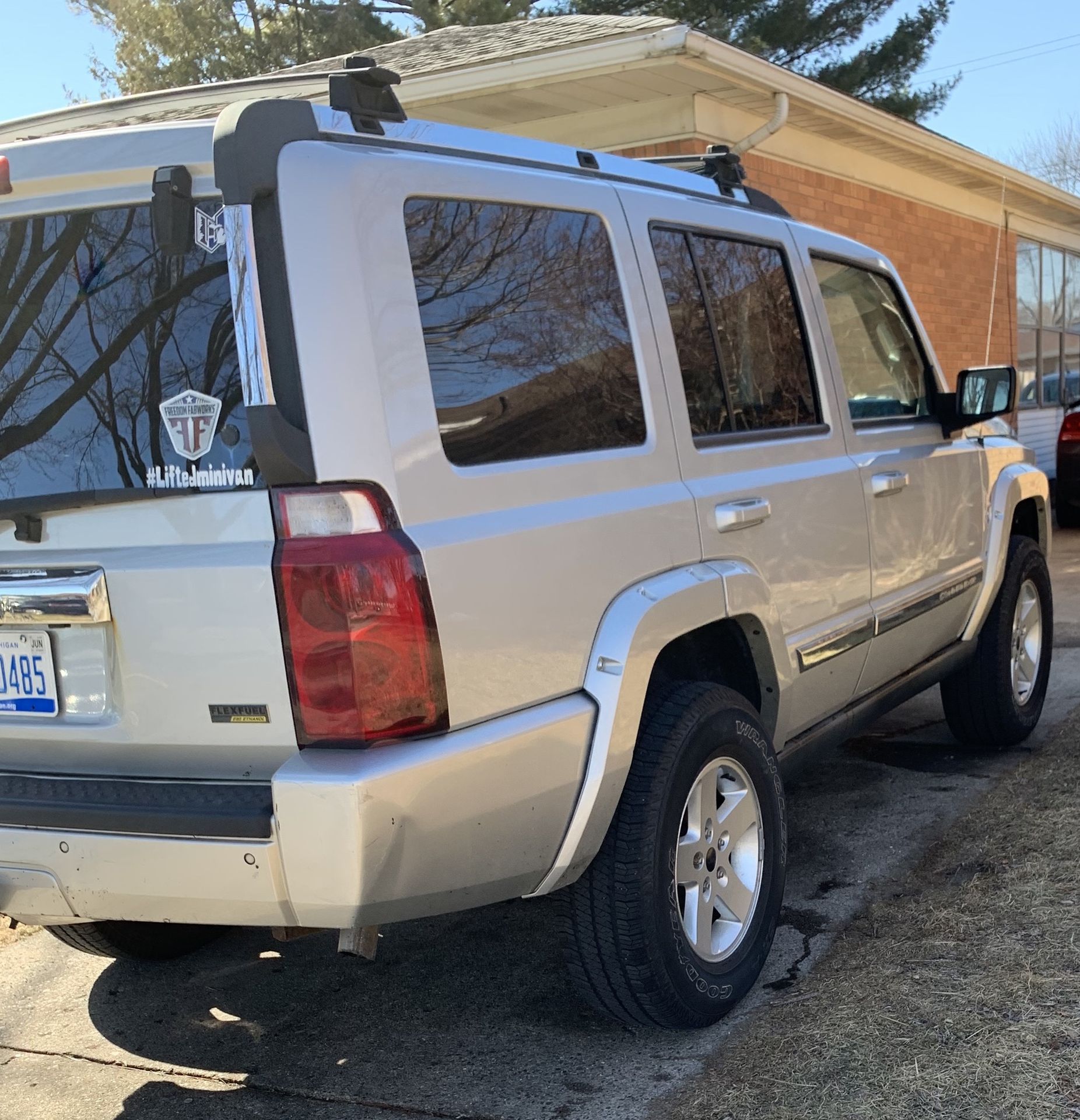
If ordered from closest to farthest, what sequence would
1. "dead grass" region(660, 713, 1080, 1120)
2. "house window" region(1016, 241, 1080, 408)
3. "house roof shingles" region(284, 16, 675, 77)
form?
"dead grass" region(660, 713, 1080, 1120)
"house roof shingles" region(284, 16, 675, 77)
"house window" region(1016, 241, 1080, 408)

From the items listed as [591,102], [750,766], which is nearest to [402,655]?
[750,766]

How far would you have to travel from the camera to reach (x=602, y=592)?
9.35ft

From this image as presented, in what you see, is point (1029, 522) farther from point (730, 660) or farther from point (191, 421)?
point (191, 421)

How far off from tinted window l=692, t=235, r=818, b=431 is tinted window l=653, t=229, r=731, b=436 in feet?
0.20

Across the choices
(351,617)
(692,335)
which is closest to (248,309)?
(351,617)

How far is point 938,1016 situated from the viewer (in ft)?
10.2

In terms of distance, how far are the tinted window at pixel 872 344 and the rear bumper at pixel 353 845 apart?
6.77 feet

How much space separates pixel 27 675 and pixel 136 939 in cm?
138

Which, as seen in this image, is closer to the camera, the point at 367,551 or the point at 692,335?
the point at 367,551

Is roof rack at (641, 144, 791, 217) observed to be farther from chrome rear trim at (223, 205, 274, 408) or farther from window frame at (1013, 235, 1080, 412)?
window frame at (1013, 235, 1080, 412)

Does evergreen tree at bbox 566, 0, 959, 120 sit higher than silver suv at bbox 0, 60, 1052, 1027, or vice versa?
evergreen tree at bbox 566, 0, 959, 120

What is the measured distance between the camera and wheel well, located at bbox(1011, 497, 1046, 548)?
5551 mm

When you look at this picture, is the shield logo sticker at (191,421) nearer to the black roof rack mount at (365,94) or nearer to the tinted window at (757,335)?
the black roof rack mount at (365,94)

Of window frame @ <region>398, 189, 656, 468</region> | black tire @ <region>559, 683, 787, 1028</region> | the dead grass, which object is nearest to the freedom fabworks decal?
window frame @ <region>398, 189, 656, 468</region>
